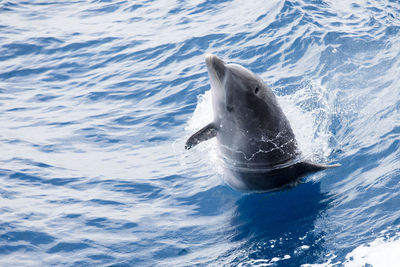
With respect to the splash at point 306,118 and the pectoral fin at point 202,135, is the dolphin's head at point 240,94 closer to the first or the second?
the pectoral fin at point 202,135

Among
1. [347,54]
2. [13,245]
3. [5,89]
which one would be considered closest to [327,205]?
[13,245]

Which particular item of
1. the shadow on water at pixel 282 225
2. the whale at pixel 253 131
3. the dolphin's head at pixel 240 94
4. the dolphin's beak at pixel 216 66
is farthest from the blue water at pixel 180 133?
the dolphin's beak at pixel 216 66

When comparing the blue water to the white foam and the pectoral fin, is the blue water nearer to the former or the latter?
the white foam

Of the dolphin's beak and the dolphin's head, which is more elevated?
the dolphin's beak

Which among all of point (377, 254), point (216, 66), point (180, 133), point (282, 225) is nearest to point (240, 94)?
point (216, 66)

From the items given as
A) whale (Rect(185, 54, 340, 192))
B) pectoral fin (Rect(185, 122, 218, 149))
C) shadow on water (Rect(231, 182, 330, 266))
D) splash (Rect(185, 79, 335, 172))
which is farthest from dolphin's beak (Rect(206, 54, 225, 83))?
shadow on water (Rect(231, 182, 330, 266))

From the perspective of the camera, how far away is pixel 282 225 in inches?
363

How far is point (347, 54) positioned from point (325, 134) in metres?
4.66

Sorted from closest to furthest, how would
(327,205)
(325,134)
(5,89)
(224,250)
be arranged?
(224,250), (327,205), (325,134), (5,89)

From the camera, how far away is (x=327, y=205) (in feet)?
31.1

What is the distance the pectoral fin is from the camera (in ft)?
32.2

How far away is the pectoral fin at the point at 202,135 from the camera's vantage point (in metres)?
9.83

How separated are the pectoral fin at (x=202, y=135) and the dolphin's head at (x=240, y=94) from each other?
0.41 metres

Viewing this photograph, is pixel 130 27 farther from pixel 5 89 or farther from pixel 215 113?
pixel 215 113
